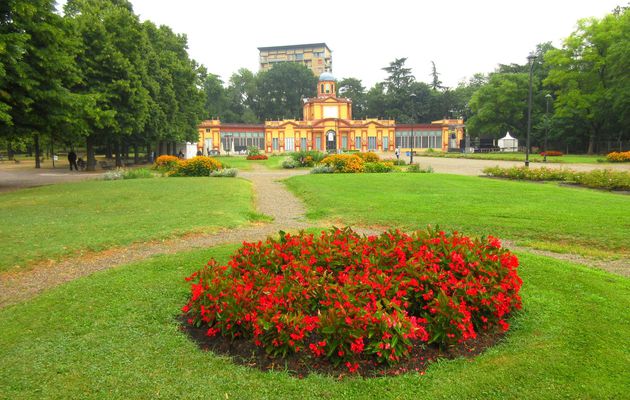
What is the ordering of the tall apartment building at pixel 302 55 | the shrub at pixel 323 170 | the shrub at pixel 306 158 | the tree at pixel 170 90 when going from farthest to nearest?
the tall apartment building at pixel 302 55 → the tree at pixel 170 90 → the shrub at pixel 306 158 → the shrub at pixel 323 170

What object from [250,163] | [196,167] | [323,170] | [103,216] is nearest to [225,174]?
[196,167]

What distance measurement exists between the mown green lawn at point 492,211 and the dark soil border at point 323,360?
449cm

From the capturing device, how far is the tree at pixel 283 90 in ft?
298

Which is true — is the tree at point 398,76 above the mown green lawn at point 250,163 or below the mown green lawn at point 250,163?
above

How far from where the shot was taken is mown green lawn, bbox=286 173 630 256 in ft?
27.0

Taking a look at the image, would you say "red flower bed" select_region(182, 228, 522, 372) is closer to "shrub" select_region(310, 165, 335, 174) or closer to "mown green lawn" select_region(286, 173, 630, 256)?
"mown green lawn" select_region(286, 173, 630, 256)

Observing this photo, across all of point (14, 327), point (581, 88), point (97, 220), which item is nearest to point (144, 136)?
point (97, 220)

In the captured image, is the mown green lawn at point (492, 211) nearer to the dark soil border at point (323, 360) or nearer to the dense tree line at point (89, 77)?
the dark soil border at point (323, 360)

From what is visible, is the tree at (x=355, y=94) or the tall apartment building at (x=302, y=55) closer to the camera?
the tree at (x=355, y=94)

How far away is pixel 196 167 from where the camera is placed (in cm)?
2433

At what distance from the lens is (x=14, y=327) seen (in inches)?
172

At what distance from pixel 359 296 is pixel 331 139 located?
235 feet

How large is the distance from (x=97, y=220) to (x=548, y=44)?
76.8 metres

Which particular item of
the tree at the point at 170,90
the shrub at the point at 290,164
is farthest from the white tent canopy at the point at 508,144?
the tree at the point at 170,90
